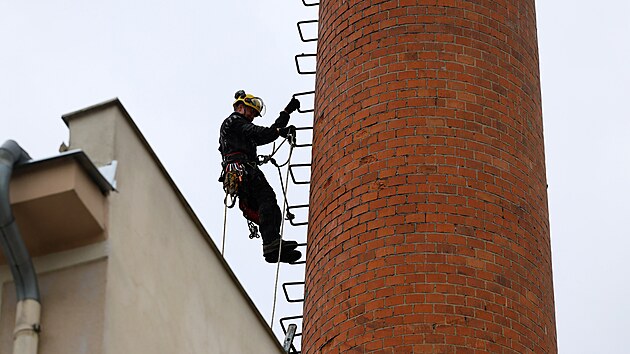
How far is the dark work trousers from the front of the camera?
49.5 feet

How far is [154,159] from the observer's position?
996cm

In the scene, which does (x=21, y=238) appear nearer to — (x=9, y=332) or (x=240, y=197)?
(x=9, y=332)

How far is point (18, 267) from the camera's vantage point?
8.85m

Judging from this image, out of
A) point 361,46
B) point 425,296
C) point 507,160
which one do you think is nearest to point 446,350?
point 425,296

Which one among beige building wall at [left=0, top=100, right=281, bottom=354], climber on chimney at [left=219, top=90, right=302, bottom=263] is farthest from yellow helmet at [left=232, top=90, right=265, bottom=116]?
beige building wall at [left=0, top=100, right=281, bottom=354]

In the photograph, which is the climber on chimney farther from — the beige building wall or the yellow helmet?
the beige building wall

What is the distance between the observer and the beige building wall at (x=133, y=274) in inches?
351

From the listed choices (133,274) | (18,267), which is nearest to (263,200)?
(133,274)

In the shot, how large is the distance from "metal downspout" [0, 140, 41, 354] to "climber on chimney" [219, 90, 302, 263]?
6.09 m

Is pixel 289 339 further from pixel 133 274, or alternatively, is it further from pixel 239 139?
pixel 133 274

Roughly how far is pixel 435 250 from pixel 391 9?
2227mm

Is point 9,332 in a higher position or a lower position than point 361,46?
lower

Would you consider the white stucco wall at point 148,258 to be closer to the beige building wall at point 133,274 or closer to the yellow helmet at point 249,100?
the beige building wall at point 133,274

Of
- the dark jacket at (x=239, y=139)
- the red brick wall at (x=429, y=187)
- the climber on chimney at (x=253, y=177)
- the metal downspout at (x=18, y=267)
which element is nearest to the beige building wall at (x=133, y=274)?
the metal downspout at (x=18, y=267)
